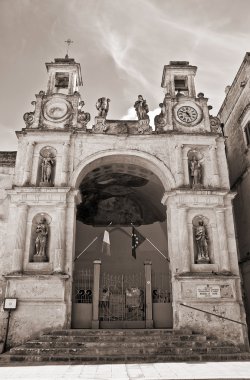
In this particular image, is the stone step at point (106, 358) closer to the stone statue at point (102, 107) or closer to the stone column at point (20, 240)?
the stone column at point (20, 240)

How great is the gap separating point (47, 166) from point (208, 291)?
8.60m

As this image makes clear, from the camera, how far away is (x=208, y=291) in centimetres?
1316

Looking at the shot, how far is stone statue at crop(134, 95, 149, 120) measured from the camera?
54.7ft

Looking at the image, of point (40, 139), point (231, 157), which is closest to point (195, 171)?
point (231, 157)

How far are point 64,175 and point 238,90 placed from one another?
11.0m

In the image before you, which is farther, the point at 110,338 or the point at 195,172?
the point at 195,172

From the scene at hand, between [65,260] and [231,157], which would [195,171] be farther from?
[65,260]

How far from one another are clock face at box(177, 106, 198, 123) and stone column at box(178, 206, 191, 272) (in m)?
4.80

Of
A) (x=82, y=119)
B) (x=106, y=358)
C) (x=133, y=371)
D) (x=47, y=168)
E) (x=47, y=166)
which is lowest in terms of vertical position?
(x=133, y=371)

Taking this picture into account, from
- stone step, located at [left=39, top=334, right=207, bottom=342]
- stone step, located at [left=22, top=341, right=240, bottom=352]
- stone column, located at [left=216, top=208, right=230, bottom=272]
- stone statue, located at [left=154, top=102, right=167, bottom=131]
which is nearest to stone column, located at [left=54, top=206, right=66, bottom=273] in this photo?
stone step, located at [left=39, top=334, right=207, bottom=342]

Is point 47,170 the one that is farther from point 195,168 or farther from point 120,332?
point 120,332

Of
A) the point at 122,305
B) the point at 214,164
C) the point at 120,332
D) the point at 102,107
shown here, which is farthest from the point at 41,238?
the point at 214,164

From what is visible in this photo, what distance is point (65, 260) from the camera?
535 inches

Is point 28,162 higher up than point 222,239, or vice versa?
point 28,162
